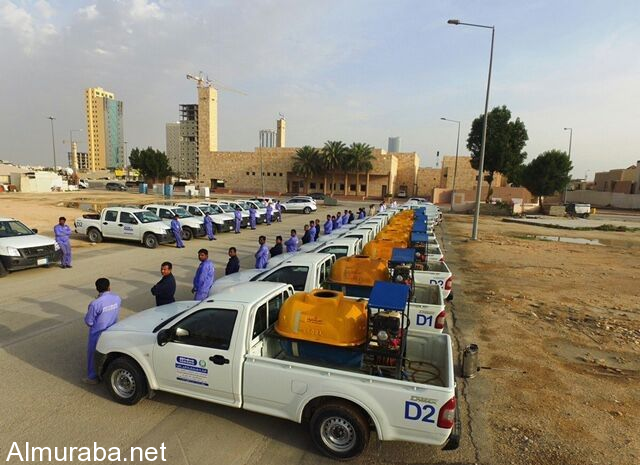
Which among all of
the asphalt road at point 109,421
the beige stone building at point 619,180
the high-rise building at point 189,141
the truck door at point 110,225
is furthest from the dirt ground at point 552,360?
the high-rise building at point 189,141

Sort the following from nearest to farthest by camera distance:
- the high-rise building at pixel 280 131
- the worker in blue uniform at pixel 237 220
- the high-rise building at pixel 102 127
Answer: the worker in blue uniform at pixel 237 220, the high-rise building at pixel 280 131, the high-rise building at pixel 102 127

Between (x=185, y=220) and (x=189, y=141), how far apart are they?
172 m

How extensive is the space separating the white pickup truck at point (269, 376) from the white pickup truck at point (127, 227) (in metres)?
11.1

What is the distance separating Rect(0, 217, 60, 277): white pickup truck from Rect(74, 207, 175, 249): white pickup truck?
4062mm

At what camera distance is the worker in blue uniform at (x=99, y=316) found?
17.1ft

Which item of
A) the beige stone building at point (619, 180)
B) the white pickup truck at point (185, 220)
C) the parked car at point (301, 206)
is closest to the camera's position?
the white pickup truck at point (185, 220)

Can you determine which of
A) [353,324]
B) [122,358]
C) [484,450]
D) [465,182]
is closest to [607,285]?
[484,450]

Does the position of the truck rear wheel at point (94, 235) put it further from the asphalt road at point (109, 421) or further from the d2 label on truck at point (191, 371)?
the d2 label on truck at point (191, 371)

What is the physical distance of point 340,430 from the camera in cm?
416

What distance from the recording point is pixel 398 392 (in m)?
3.73

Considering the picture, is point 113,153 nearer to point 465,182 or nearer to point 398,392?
point 465,182

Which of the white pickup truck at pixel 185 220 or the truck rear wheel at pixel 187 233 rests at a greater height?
the white pickup truck at pixel 185 220

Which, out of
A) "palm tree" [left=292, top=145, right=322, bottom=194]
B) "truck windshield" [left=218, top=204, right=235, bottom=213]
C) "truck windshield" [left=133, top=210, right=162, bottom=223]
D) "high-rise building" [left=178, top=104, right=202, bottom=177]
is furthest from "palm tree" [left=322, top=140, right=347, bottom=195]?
"high-rise building" [left=178, top=104, right=202, bottom=177]

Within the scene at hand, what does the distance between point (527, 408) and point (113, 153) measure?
198 metres
